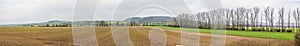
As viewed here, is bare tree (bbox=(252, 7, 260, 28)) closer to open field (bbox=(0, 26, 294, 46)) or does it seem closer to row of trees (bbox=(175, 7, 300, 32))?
row of trees (bbox=(175, 7, 300, 32))

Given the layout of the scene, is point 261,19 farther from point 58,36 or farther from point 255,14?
point 58,36

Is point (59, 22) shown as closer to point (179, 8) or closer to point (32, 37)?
point (32, 37)

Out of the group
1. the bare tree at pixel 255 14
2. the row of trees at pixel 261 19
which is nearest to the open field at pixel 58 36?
the row of trees at pixel 261 19

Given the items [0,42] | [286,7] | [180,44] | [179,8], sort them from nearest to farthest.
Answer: [179,8] < [0,42] < [180,44] < [286,7]

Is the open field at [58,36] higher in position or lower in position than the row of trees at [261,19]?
lower

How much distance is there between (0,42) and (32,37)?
63 cm

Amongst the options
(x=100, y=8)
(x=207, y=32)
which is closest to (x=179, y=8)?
(x=100, y=8)

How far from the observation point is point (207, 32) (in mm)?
9180

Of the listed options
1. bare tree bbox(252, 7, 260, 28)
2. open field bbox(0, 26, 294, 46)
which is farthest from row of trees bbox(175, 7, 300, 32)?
open field bbox(0, 26, 294, 46)

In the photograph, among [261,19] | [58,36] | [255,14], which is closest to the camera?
[58,36]

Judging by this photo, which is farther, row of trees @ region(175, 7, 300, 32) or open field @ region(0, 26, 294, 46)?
row of trees @ region(175, 7, 300, 32)

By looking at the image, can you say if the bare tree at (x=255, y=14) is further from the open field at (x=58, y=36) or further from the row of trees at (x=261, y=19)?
the open field at (x=58, y=36)

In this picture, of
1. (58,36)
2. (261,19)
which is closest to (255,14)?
(261,19)

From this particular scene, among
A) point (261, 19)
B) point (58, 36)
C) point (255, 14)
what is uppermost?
point (255, 14)
